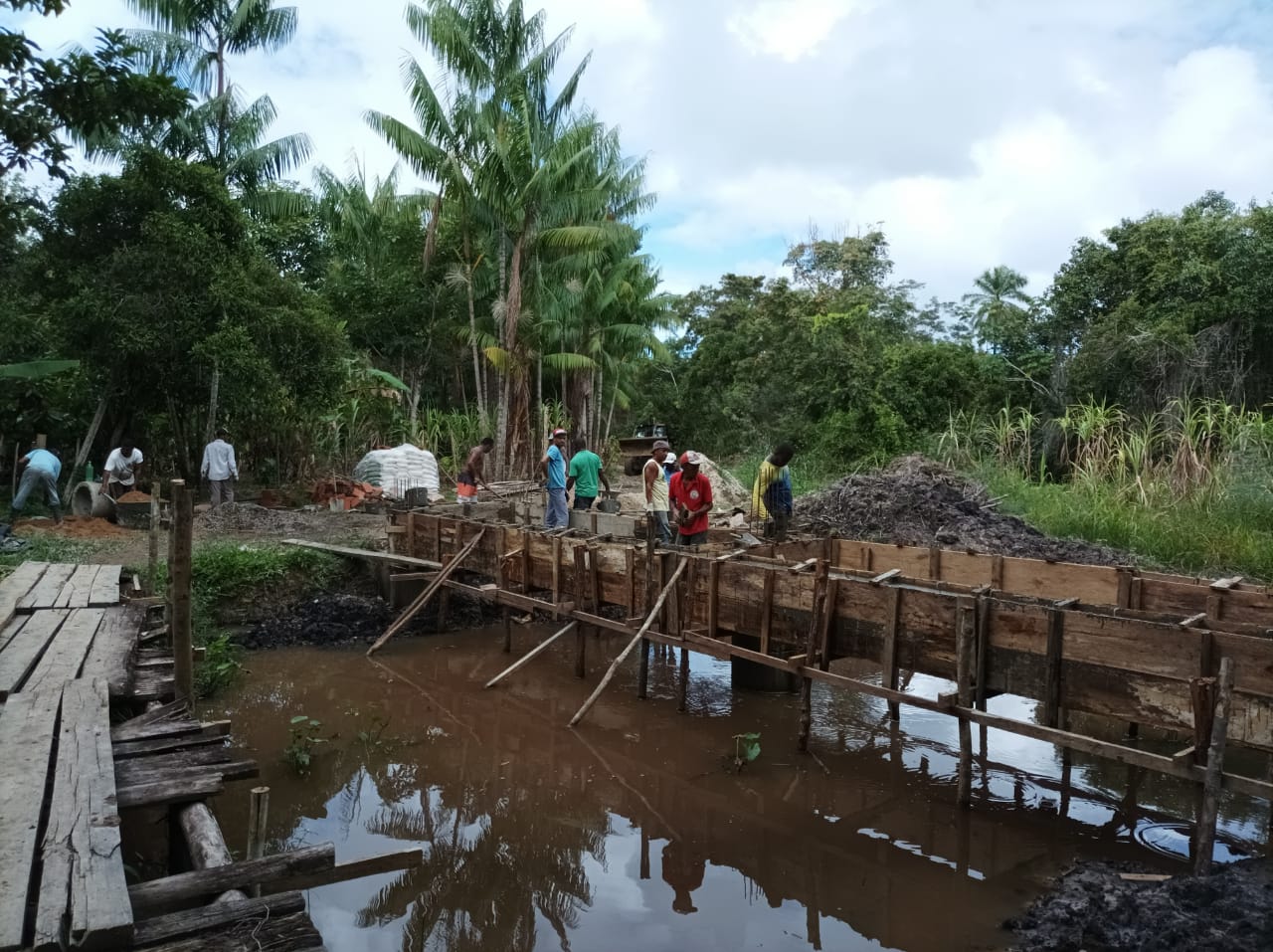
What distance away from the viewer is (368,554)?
11.8m

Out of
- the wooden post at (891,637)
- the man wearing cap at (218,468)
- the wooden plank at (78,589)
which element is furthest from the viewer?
the man wearing cap at (218,468)

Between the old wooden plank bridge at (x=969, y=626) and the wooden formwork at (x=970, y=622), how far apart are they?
11mm

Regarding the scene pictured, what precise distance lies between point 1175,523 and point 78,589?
12878mm

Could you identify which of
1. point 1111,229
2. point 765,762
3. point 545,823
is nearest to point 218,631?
point 545,823

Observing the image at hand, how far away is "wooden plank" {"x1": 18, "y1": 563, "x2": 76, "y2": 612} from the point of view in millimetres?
7715

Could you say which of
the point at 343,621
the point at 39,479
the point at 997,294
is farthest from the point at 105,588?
the point at 997,294

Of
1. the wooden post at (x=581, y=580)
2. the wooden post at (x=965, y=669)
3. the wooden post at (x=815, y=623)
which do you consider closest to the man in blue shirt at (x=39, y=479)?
the wooden post at (x=581, y=580)

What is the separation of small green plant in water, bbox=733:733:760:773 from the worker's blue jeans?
17.5 ft

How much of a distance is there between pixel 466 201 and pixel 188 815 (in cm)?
1844

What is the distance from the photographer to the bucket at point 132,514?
586 inches

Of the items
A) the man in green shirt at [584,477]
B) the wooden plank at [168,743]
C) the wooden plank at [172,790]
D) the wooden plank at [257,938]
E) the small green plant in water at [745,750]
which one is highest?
the man in green shirt at [584,477]

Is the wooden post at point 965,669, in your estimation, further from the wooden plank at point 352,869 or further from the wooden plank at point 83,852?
the wooden plank at point 83,852

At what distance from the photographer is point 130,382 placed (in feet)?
52.3

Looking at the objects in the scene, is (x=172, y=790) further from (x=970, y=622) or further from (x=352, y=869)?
(x=970, y=622)
